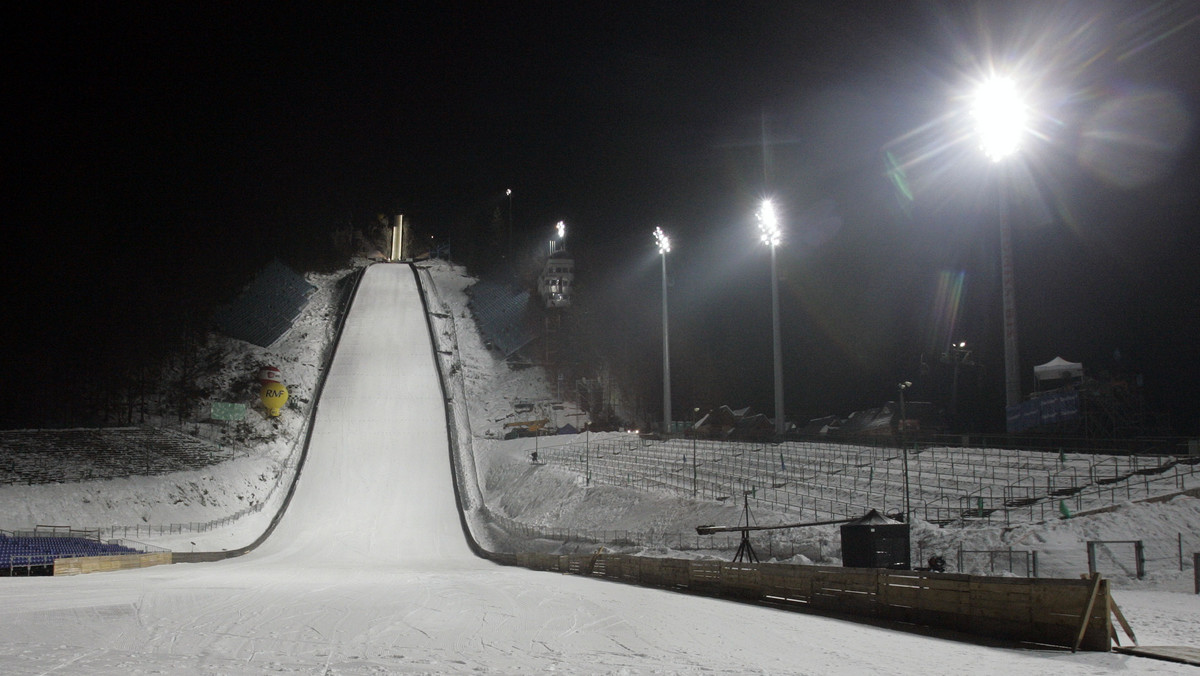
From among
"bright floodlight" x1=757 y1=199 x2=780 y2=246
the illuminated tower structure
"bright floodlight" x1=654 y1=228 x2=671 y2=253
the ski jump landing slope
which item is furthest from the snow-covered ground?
the illuminated tower structure

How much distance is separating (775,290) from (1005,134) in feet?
40.7

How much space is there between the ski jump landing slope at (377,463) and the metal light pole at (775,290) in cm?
1437

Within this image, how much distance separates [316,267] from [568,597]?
7500 cm

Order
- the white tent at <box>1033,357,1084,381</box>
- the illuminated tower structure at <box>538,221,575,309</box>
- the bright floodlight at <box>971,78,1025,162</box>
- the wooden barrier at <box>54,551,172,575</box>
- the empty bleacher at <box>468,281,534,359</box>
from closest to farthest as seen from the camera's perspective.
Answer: the wooden barrier at <box>54,551,172,575</box>
the bright floodlight at <box>971,78,1025,162</box>
the white tent at <box>1033,357,1084,381</box>
the empty bleacher at <box>468,281,534,359</box>
the illuminated tower structure at <box>538,221,575,309</box>

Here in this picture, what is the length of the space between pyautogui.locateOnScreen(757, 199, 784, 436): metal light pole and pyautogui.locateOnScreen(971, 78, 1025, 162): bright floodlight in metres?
11.7

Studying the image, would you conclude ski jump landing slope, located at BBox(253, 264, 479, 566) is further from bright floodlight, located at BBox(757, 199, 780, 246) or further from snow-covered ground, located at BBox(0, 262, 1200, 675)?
bright floodlight, located at BBox(757, 199, 780, 246)

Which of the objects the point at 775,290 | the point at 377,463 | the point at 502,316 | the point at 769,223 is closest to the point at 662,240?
the point at 769,223

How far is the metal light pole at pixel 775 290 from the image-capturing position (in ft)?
111

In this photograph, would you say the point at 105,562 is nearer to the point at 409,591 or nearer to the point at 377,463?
the point at 409,591

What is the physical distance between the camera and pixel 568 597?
47.5ft

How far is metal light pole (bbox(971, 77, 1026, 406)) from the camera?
23438 millimetres

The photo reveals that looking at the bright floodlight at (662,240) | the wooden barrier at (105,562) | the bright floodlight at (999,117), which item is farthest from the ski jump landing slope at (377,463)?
the bright floodlight at (999,117)

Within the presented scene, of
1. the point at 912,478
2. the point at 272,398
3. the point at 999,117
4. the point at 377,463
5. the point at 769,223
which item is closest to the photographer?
the point at 999,117

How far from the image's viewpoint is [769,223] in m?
36.2
